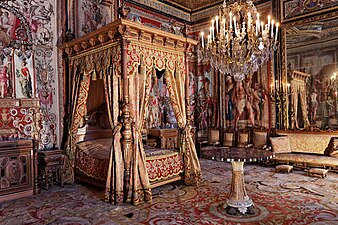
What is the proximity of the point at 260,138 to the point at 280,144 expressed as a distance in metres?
0.75

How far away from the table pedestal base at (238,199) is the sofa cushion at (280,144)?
12.2 ft

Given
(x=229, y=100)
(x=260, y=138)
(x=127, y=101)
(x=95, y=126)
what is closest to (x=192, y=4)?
(x=229, y=100)

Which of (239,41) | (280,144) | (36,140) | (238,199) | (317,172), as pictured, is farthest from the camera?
(280,144)

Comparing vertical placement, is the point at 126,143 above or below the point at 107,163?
above

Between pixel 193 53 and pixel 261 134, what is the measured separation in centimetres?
438

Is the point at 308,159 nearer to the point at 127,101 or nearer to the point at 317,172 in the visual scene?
the point at 317,172

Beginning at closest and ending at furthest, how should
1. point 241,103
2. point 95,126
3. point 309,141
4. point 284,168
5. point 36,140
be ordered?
point 36,140 → point 284,168 → point 95,126 → point 309,141 → point 241,103

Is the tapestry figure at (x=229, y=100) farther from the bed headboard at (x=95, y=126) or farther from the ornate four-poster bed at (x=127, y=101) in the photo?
the bed headboard at (x=95, y=126)

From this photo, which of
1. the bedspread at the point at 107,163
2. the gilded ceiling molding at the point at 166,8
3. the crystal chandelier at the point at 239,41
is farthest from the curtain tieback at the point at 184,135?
the gilded ceiling molding at the point at 166,8

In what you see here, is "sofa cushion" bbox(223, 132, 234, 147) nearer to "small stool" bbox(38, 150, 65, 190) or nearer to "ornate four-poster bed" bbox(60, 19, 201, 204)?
"ornate four-poster bed" bbox(60, 19, 201, 204)

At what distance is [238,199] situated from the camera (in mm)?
4695

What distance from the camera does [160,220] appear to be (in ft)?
14.1

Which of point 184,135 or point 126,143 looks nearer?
point 126,143

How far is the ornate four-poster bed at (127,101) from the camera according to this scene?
5254 mm
